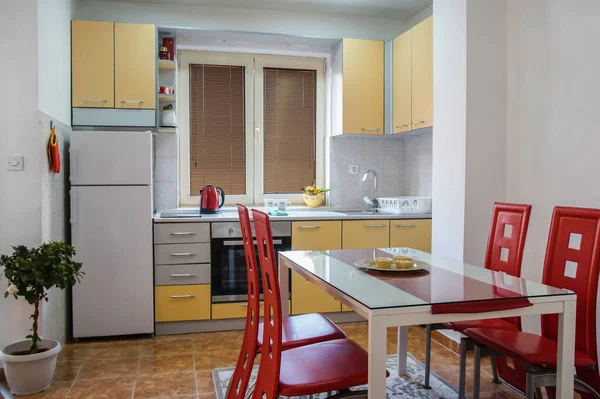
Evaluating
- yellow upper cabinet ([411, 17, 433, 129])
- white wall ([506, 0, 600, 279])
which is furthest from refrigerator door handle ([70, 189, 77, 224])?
white wall ([506, 0, 600, 279])

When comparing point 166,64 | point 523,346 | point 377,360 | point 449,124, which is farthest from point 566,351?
point 166,64

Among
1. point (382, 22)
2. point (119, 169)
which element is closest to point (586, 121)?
point (382, 22)

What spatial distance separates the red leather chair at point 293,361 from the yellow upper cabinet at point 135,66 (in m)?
2.22

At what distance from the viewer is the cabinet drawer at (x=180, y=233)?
3727mm

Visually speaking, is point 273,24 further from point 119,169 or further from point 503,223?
point 503,223

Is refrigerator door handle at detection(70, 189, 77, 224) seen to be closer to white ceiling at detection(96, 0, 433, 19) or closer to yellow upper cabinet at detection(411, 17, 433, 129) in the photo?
white ceiling at detection(96, 0, 433, 19)

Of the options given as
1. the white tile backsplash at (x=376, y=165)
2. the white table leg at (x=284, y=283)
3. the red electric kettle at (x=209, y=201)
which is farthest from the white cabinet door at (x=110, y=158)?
the white tile backsplash at (x=376, y=165)

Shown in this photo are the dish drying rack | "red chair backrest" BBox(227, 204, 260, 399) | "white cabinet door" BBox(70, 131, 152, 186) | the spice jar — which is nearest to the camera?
"red chair backrest" BBox(227, 204, 260, 399)

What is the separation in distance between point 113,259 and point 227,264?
812 mm

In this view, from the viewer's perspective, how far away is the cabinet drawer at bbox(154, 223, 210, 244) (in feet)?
12.2

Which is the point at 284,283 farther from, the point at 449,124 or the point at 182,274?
Answer: the point at 449,124

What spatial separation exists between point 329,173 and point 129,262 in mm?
1957

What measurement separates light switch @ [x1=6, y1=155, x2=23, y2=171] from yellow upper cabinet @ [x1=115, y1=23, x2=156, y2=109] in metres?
1.00

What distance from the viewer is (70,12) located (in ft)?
12.5
